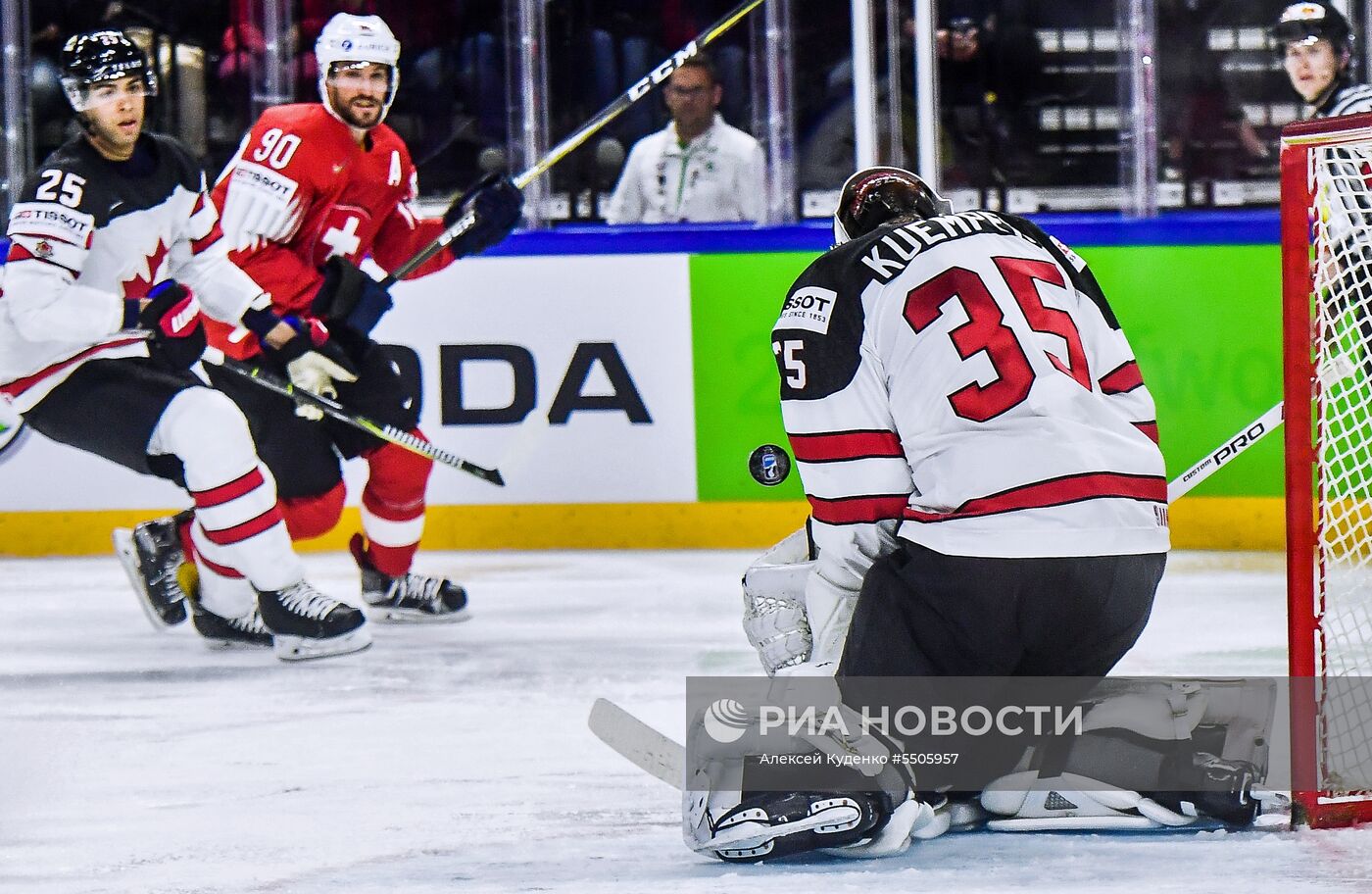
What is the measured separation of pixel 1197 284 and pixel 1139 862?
2.67 meters

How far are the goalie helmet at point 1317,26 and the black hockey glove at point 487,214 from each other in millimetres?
1700

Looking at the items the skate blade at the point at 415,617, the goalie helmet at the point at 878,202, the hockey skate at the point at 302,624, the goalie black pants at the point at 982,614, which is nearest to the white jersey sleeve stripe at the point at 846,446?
the goalie black pants at the point at 982,614

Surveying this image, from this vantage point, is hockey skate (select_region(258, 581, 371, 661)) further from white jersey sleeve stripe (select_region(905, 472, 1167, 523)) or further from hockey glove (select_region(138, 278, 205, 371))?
white jersey sleeve stripe (select_region(905, 472, 1167, 523))

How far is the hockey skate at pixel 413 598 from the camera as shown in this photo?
3.82 metres

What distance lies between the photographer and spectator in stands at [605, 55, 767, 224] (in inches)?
188

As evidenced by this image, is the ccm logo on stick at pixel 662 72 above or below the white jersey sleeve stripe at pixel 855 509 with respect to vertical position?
above

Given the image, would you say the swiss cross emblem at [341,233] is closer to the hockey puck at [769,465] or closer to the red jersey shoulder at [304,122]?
the red jersey shoulder at [304,122]

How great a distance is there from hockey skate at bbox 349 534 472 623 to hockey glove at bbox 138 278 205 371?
25.3 inches

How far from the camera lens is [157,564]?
11.9 ft

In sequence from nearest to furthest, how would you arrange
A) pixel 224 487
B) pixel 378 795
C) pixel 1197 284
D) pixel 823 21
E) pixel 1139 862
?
pixel 1139 862 < pixel 378 795 < pixel 224 487 < pixel 1197 284 < pixel 823 21

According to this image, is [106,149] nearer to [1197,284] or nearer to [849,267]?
[849,267]

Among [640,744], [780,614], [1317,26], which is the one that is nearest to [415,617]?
[640,744]

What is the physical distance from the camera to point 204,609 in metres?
3.58

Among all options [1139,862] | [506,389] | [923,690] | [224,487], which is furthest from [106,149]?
[1139,862]
